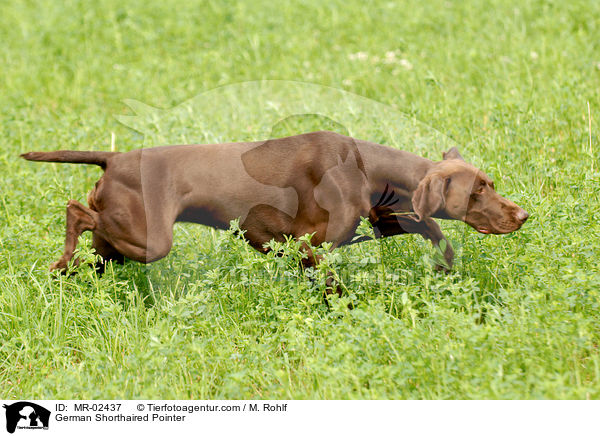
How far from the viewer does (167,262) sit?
Result: 441cm

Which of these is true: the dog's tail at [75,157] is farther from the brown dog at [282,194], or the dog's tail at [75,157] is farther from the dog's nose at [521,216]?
the dog's nose at [521,216]

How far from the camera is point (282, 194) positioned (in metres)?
4.27

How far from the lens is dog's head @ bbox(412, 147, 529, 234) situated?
4.04 m

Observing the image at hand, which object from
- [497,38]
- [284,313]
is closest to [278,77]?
[497,38]

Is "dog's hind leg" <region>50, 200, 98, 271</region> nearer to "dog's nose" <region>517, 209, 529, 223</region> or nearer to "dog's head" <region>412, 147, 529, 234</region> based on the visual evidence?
"dog's head" <region>412, 147, 529, 234</region>

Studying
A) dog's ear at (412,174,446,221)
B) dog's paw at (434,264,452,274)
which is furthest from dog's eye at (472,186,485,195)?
dog's paw at (434,264,452,274)

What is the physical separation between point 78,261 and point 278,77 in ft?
14.7

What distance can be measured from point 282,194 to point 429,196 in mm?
865

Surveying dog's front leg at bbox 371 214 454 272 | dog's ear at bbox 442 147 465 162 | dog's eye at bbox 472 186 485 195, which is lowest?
dog's front leg at bbox 371 214 454 272

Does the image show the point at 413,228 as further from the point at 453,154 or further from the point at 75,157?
the point at 75,157

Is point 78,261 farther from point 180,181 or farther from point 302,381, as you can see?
point 302,381
